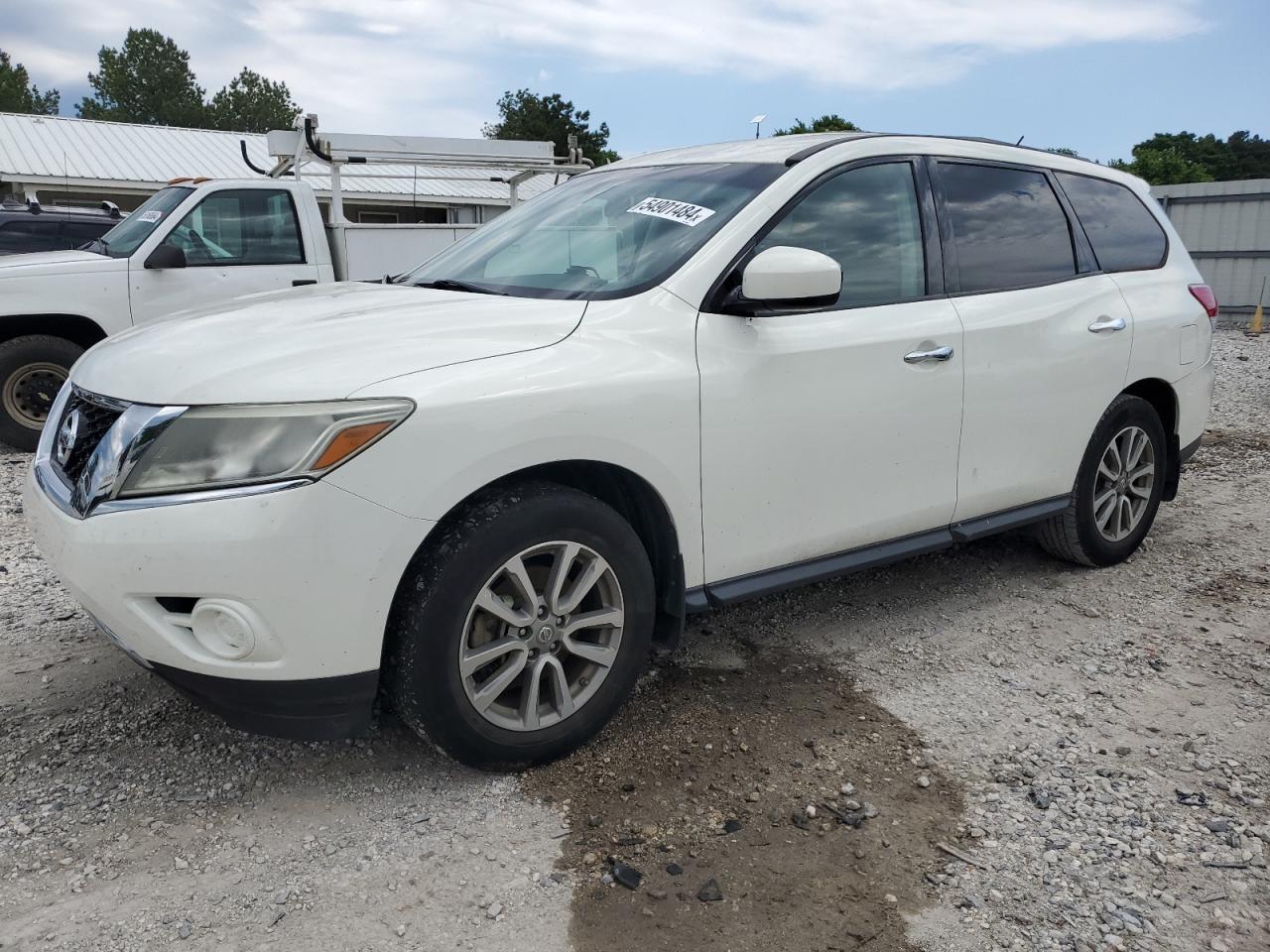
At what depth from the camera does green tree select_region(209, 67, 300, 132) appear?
205 feet

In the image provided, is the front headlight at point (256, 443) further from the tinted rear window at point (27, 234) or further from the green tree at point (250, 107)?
the green tree at point (250, 107)

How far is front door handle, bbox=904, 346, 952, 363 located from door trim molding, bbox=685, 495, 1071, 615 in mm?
642

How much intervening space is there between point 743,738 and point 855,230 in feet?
5.74

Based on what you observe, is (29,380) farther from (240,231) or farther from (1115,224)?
(1115,224)

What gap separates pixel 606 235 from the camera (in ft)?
11.1

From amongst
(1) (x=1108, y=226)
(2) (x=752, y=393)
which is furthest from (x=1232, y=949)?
(1) (x=1108, y=226)

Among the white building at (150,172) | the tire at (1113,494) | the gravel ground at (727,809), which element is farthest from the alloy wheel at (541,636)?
the white building at (150,172)

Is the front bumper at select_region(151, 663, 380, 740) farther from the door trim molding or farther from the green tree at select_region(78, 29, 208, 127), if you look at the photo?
the green tree at select_region(78, 29, 208, 127)

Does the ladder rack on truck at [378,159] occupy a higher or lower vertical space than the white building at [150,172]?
lower

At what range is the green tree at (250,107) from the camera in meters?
62.5

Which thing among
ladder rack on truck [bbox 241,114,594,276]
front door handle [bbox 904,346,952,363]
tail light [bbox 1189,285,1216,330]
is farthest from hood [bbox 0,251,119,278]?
tail light [bbox 1189,285,1216,330]

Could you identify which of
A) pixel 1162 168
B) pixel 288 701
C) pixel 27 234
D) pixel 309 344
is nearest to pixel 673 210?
pixel 309 344

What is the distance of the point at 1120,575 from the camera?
15.1ft

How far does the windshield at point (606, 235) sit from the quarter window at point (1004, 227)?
0.90m
